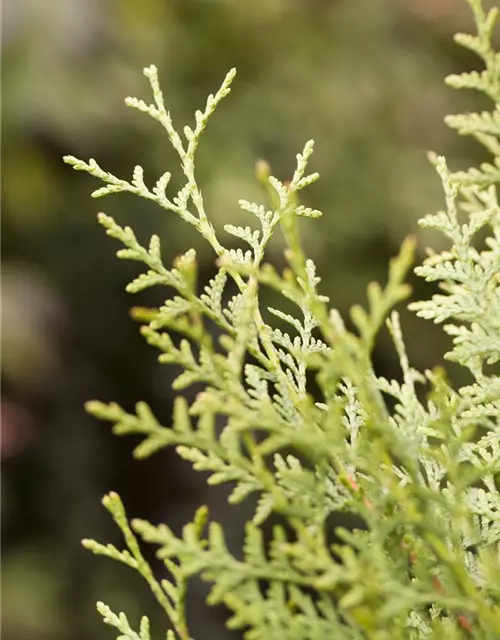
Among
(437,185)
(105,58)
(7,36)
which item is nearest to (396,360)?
(437,185)

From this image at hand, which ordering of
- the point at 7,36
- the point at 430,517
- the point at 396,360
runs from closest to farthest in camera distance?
the point at 430,517 → the point at 7,36 → the point at 396,360

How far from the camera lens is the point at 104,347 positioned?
5.02 metres

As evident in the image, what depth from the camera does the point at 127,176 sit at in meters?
4.39

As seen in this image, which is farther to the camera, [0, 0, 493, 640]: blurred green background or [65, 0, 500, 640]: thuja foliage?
[0, 0, 493, 640]: blurred green background

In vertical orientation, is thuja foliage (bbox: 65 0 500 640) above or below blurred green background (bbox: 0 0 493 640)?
below

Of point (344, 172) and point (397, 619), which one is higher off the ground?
point (344, 172)

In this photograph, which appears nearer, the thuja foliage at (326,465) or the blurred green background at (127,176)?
the thuja foliage at (326,465)

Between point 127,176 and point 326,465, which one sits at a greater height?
point 127,176

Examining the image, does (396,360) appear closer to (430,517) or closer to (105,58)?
(105,58)

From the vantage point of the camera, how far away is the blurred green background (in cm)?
386

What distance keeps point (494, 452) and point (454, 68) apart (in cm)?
453

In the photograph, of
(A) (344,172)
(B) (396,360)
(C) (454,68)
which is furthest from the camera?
(C) (454,68)

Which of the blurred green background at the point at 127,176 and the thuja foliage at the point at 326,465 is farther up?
the blurred green background at the point at 127,176

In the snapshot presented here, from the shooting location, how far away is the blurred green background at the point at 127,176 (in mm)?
3855
